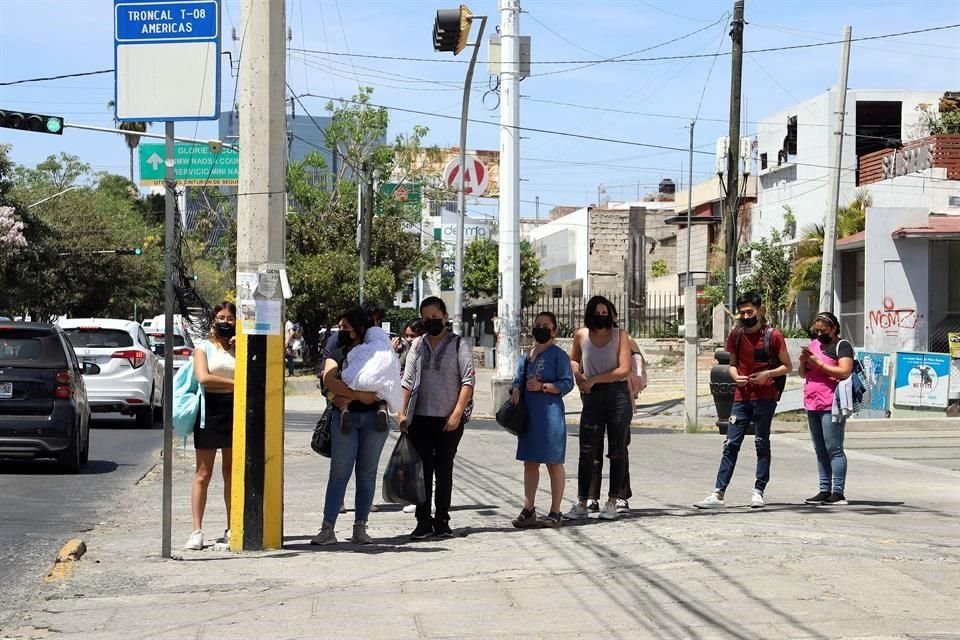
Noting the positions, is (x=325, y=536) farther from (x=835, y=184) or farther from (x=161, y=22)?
(x=835, y=184)

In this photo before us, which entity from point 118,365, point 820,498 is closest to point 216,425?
point 820,498

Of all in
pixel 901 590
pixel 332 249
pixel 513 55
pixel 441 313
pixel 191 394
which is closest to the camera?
pixel 901 590

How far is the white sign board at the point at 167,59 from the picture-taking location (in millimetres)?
9020

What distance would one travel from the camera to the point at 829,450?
12523mm

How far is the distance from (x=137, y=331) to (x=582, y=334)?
1421 cm

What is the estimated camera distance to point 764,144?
162 feet

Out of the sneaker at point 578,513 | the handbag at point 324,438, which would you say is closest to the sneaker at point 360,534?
the handbag at point 324,438

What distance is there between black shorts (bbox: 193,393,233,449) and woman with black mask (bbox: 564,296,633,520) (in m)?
2.95

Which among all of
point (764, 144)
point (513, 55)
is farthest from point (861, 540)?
point (764, 144)

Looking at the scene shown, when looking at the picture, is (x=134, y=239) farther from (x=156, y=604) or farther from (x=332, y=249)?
(x=156, y=604)

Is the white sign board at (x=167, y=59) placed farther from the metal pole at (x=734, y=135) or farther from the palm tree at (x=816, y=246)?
the palm tree at (x=816, y=246)

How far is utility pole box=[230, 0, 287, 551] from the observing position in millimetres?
9344

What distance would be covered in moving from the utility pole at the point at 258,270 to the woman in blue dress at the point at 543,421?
2160 mm

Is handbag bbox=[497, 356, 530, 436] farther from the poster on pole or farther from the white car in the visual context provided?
the poster on pole
